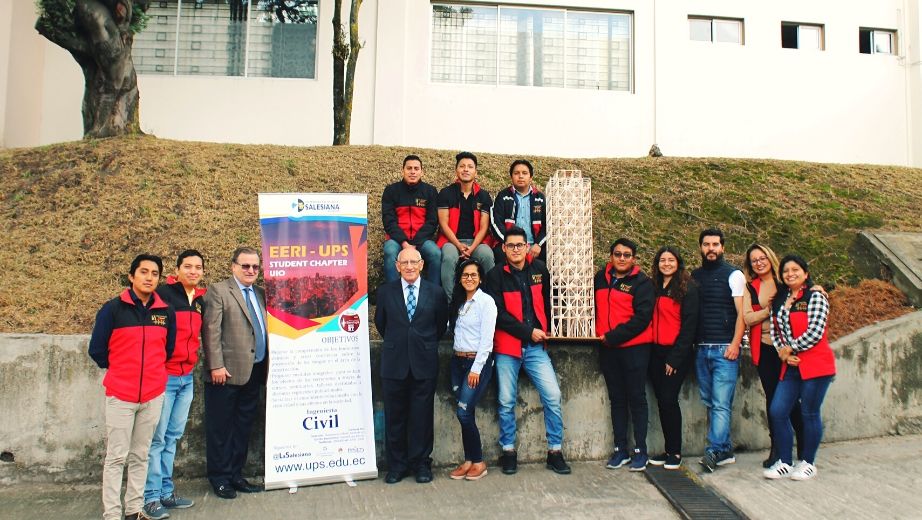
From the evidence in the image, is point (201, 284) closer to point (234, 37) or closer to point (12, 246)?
point (12, 246)

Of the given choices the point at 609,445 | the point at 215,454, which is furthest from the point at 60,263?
the point at 609,445

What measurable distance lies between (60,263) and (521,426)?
208 inches

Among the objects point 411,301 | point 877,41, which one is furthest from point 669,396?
point 877,41

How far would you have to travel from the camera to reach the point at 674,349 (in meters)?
5.62

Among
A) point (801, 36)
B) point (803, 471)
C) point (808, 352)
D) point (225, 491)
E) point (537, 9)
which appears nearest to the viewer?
point (225, 491)

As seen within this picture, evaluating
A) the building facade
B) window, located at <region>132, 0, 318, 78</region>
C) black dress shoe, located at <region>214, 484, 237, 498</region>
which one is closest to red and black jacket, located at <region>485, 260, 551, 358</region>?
black dress shoe, located at <region>214, 484, 237, 498</region>

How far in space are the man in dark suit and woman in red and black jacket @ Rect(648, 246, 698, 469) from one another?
1.95 m

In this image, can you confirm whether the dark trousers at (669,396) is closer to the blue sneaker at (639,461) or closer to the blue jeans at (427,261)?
the blue sneaker at (639,461)

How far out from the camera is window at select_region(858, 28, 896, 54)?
15.2 m

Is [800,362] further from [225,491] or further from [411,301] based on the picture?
[225,491]

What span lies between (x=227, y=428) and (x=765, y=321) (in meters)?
4.56

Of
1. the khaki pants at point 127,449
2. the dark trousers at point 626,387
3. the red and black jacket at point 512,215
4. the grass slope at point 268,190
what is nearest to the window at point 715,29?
the grass slope at point 268,190

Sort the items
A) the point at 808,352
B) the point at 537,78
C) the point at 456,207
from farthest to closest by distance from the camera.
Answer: the point at 537,78 → the point at 456,207 → the point at 808,352

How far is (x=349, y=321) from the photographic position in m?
5.61
